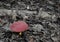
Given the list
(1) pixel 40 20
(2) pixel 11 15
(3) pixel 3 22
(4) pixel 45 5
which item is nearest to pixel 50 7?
(4) pixel 45 5

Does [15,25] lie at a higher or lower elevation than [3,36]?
higher

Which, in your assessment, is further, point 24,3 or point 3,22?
point 24,3

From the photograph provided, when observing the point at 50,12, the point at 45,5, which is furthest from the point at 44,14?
the point at 45,5

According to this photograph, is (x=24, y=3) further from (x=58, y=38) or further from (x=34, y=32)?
(x=58, y=38)

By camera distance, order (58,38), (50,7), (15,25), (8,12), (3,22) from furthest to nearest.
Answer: (50,7), (8,12), (3,22), (58,38), (15,25)

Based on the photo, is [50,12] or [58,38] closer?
[58,38]

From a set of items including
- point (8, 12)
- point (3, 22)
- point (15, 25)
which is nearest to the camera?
point (15, 25)

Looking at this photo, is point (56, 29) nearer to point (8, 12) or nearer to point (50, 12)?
point (50, 12)
